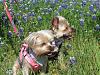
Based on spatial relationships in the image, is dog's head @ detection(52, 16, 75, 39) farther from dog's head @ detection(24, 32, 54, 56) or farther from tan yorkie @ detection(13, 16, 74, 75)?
dog's head @ detection(24, 32, 54, 56)

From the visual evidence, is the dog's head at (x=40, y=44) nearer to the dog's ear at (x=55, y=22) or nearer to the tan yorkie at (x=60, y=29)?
the tan yorkie at (x=60, y=29)

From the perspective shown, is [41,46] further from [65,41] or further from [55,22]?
[65,41]

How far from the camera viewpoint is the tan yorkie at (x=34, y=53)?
3.85 metres


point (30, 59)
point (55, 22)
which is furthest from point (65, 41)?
point (30, 59)

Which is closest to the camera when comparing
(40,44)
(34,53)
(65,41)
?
(40,44)

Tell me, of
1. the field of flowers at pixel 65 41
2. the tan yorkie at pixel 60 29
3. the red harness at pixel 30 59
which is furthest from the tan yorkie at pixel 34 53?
the tan yorkie at pixel 60 29

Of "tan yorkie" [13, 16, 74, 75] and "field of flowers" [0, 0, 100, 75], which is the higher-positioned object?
"tan yorkie" [13, 16, 74, 75]

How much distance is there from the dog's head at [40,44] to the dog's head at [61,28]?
479mm

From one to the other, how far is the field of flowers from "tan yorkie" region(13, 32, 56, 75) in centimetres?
16

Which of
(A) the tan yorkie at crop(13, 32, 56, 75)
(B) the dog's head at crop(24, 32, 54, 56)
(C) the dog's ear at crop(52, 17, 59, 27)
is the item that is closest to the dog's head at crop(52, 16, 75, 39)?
(C) the dog's ear at crop(52, 17, 59, 27)

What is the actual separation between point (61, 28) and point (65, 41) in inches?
36.3

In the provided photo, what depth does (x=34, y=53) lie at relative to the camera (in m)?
4.04

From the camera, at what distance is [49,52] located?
153 inches

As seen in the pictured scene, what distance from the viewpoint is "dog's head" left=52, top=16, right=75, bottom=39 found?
14.4 feet
